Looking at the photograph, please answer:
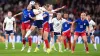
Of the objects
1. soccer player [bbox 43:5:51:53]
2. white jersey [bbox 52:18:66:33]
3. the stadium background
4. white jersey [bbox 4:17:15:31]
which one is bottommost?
soccer player [bbox 43:5:51:53]

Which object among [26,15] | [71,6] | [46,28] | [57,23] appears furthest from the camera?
[71,6]

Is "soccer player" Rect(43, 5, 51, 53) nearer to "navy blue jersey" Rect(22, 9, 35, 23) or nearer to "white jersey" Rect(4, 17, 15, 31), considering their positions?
"navy blue jersey" Rect(22, 9, 35, 23)

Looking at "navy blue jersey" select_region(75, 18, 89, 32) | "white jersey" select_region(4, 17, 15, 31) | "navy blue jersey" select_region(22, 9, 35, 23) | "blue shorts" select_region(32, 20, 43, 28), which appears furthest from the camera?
"white jersey" select_region(4, 17, 15, 31)

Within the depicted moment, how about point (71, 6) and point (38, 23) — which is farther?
point (71, 6)

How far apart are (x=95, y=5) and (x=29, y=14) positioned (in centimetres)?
2133

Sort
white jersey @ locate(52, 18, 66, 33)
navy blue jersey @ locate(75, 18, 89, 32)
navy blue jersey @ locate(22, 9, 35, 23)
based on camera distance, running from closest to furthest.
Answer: navy blue jersey @ locate(22, 9, 35, 23)
navy blue jersey @ locate(75, 18, 89, 32)
white jersey @ locate(52, 18, 66, 33)

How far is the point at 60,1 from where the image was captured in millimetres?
47156

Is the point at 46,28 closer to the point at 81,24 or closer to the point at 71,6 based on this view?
the point at 81,24

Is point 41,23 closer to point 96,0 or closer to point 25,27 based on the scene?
point 25,27

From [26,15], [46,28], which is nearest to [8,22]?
[26,15]

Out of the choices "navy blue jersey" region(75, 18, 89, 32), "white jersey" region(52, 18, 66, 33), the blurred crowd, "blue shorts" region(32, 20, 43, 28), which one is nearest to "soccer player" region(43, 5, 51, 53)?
"blue shorts" region(32, 20, 43, 28)

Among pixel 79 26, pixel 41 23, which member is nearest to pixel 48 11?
pixel 41 23

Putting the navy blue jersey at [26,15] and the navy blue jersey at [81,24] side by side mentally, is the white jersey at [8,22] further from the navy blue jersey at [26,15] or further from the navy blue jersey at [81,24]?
the navy blue jersey at [81,24]

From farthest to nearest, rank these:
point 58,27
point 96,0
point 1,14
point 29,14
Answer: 1. point 96,0
2. point 1,14
3. point 58,27
4. point 29,14
